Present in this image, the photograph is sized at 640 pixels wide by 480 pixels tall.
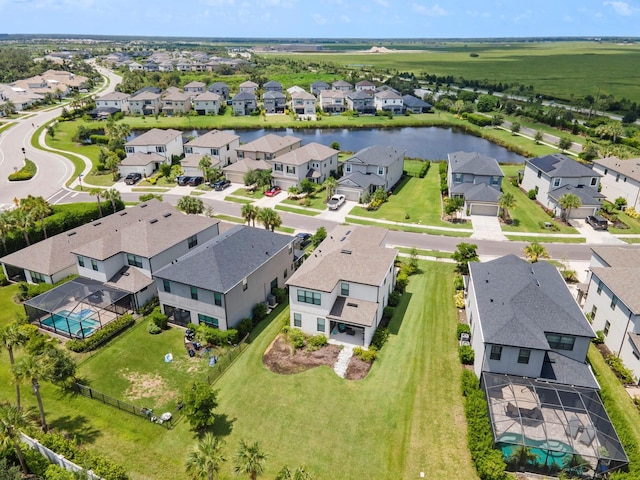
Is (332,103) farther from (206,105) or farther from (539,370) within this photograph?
(539,370)

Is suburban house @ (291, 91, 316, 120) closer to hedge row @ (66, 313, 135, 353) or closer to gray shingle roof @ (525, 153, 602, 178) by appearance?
gray shingle roof @ (525, 153, 602, 178)

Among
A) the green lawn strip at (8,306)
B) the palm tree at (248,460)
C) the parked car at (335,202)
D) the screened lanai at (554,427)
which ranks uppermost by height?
the palm tree at (248,460)

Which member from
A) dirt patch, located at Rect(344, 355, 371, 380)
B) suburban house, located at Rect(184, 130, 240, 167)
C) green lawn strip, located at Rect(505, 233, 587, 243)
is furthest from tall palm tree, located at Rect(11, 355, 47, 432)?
suburban house, located at Rect(184, 130, 240, 167)

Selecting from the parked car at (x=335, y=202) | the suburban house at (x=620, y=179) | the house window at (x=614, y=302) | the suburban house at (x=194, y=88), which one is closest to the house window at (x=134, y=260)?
the parked car at (x=335, y=202)

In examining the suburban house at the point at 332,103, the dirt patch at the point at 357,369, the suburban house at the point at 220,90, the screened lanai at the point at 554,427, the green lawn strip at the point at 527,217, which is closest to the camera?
the screened lanai at the point at 554,427

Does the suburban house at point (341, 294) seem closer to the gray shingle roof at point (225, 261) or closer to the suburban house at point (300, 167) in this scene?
the gray shingle roof at point (225, 261)

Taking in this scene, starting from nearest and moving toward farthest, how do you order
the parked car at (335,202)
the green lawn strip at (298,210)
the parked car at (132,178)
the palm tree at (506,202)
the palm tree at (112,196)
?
the palm tree at (506,202), the palm tree at (112,196), the green lawn strip at (298,210), the parked car at (335,202), the parked car at (132,178)
